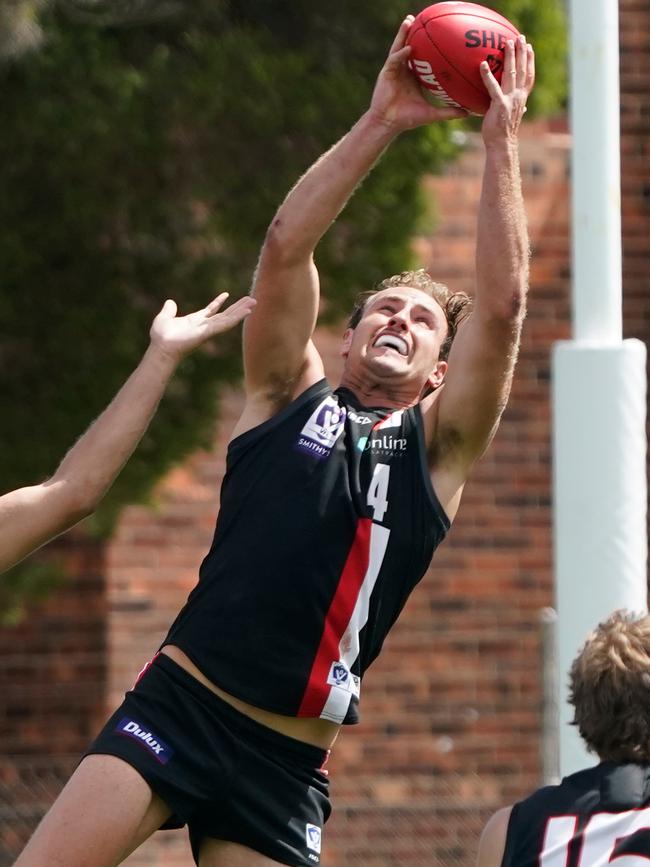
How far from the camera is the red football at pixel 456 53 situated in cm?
443

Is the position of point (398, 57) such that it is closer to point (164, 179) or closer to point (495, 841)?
point (495, 841)

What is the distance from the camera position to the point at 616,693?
3.52 m

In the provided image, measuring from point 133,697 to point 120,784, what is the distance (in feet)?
0.89

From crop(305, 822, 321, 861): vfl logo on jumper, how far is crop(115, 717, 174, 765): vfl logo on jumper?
443 mm

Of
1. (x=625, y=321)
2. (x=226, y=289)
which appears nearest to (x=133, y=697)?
(x=226, y=289)

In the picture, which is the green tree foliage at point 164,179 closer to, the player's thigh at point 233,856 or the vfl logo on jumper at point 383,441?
the vfl logo on jumper at point 383,441

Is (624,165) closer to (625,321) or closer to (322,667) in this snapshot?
(625,321)

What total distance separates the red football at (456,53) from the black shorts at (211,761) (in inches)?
64.0

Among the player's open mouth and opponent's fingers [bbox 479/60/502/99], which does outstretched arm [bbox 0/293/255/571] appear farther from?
opponent's fingers [bbox 479/60/502/99]

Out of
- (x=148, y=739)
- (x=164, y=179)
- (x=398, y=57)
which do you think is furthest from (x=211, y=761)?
(x=164, y=179)

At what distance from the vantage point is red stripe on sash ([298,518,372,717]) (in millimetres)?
4262

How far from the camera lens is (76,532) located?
8.84 meters

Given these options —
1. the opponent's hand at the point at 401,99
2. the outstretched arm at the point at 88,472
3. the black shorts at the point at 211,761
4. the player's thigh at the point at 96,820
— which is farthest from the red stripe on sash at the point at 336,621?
the opponent's hand at the point at 401,99

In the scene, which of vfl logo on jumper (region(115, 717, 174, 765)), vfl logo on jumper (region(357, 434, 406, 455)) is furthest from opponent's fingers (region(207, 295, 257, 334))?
vfl logo on jumper (region(115, 717, 174, 765))
